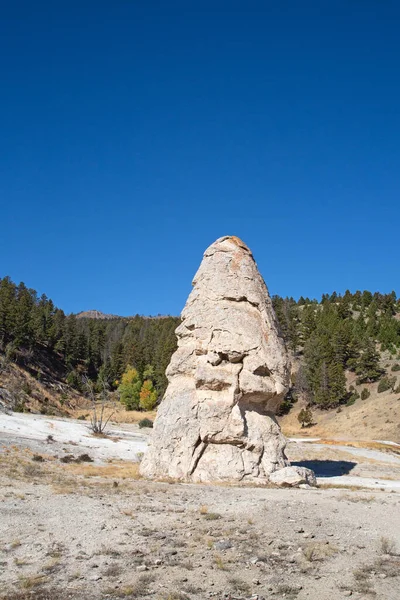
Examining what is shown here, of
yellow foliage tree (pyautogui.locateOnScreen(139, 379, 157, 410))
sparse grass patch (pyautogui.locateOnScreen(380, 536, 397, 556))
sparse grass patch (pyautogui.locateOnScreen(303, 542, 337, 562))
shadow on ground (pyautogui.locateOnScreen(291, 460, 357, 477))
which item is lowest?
shadow on ground (pyautogui.locateOnScreen(291, 460, 357, 477))

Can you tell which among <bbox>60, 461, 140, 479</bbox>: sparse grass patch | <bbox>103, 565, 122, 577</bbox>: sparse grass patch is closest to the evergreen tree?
<bbox>60, 461, 140, 479</bbox>: sparse grass patch

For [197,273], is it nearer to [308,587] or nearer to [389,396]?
[308,587]

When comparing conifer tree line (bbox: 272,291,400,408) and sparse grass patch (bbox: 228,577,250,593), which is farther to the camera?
conifer tree line (bbox: 272,291,400,408)

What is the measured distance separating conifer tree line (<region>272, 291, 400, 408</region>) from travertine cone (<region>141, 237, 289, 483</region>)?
51.1 m

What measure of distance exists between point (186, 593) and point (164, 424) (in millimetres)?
11294

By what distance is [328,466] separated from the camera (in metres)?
25.0

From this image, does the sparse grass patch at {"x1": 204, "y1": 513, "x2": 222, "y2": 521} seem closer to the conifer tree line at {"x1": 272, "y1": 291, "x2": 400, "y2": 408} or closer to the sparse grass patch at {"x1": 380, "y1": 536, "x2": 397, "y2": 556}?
the sparse grass patch at {"x1": 380, "y1": 536, "x2": 397, "y2": 556}

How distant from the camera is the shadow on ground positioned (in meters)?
22.6

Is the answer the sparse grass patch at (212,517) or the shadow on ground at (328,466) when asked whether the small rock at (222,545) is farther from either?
the shadow on ground at (328,466)

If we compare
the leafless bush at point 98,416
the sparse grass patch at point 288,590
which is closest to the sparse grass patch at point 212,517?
the sparse grass patch at point 288,590

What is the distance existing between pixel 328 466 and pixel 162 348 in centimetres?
6178

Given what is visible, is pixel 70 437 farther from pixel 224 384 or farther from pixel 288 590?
pixel 288 590

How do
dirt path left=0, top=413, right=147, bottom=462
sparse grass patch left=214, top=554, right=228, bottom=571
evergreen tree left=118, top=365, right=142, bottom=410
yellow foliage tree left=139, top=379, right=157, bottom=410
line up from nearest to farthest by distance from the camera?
sparse grass patch left=214, top=554, right=228, bottom=571 → dirt path left=0, top=413, right=147, bottom=462 → yellow foliage tree left=139, top=379, right=157, bottom=410 → evergreen tree left=118, top=365, right=142, bottom=410

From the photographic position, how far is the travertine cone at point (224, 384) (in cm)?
1694
